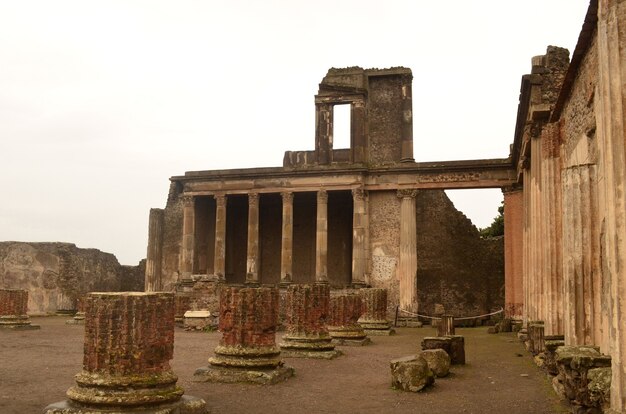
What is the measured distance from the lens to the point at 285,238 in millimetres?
23719

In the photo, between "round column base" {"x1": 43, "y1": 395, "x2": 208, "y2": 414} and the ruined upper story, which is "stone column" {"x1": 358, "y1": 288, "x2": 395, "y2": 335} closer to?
the ruined upper story

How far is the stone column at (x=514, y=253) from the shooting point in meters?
19.5

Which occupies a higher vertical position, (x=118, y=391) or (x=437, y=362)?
(x=118, y=391)

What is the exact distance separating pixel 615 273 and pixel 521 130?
40.1 feet

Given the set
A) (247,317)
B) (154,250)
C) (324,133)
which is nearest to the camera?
(247,317)

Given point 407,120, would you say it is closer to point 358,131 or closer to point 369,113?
point 369,113

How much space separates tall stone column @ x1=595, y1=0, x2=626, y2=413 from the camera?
15.8ft

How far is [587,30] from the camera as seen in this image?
737 centimetres

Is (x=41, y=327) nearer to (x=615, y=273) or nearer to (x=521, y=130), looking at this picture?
(x=521, y=130)

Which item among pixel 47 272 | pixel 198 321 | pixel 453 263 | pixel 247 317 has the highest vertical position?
pixel 453 263

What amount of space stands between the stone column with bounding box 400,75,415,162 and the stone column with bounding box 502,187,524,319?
4.18 metres

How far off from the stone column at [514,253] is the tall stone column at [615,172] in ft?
48.2

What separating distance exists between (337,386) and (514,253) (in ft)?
43.0

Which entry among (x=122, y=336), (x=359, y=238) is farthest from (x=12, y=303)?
(x=122, y=336)
